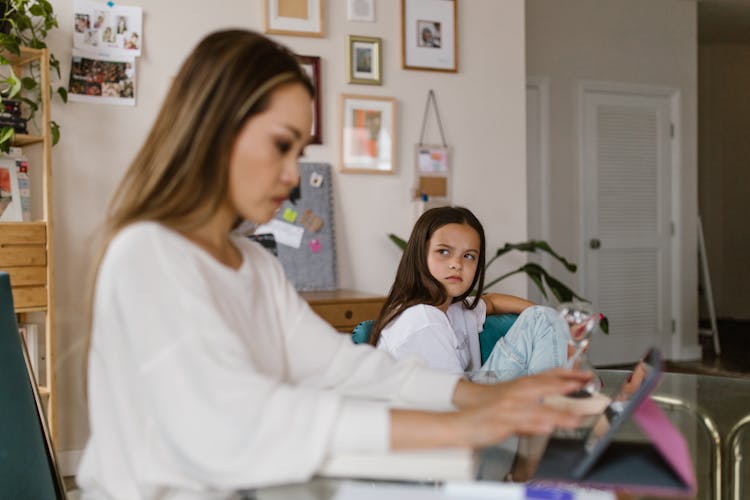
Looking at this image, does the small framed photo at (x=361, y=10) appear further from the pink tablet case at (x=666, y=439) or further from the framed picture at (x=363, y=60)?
the pink tablet case at (x=666, y=439)

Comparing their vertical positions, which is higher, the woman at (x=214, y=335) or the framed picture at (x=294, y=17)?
the framed picture at (x=294, y=17)

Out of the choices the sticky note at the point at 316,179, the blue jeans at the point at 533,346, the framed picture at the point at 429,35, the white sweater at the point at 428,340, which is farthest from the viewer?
the framed picture at the point at 429,35

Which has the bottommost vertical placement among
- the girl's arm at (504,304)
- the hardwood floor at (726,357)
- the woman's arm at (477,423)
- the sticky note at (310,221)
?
the hardwood floor at (726,357)

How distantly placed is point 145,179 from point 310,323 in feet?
1.12

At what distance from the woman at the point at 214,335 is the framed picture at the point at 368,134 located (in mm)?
2917

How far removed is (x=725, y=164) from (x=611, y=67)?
263 centimetres

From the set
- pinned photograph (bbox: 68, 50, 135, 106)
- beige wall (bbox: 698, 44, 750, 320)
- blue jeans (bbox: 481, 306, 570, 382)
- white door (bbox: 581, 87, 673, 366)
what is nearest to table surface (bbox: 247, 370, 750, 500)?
blue jeans (bbox: 481, 306, 570, 382)

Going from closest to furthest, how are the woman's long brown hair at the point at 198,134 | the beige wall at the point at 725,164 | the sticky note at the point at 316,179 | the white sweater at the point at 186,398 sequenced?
the white sweater at the point at 186,398
the woman's long brown hair at the point at 198,134
the sticky note at the point at 316,179
the beige wall at the point at 725,164

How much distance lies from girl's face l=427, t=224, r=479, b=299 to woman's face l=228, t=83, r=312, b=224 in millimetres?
1398

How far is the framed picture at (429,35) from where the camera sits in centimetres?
413

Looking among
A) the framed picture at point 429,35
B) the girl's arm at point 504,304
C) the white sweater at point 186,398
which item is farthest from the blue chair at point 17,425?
the framed picture at point 429,35

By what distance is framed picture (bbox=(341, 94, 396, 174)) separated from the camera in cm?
402

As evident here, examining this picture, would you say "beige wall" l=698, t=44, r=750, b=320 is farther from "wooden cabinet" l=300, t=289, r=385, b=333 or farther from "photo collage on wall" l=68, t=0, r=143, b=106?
"photo collage on wall" l=68, t=0, r=143, b=106

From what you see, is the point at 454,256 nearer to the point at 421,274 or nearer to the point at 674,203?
the point at 421,274
